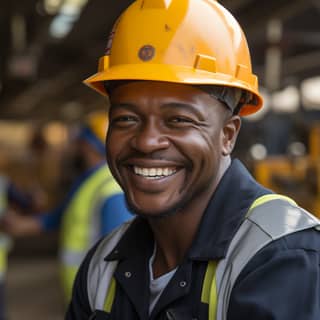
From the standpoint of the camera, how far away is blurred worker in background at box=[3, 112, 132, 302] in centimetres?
319

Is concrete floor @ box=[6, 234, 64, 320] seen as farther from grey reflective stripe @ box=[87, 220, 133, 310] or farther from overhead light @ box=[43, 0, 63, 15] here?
grey reflective stripe @ box=[87, 220, 133, 310]

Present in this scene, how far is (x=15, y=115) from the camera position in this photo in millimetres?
25469

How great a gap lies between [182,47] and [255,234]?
0.47 meters

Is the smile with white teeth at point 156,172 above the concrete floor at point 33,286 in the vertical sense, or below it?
above

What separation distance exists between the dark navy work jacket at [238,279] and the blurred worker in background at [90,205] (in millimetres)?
1367

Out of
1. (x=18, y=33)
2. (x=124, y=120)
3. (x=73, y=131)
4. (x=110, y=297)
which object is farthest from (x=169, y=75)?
(x=73, y=131)

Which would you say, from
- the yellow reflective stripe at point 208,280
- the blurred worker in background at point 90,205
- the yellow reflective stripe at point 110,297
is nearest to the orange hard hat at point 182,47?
the yellow reflective stripe at point 208,280

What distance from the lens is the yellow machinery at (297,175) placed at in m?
4.45

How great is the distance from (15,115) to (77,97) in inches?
151

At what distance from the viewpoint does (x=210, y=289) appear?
4.60 feet

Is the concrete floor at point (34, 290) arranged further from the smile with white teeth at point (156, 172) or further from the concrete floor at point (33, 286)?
the smile with white teeth at point (156, 172)

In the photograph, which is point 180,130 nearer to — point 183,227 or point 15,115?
point 183,227

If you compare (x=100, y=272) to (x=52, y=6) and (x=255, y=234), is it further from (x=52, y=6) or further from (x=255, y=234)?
(x=52, y=6)

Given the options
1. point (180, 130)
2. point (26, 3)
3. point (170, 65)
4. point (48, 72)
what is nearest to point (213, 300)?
point (180, 130)
